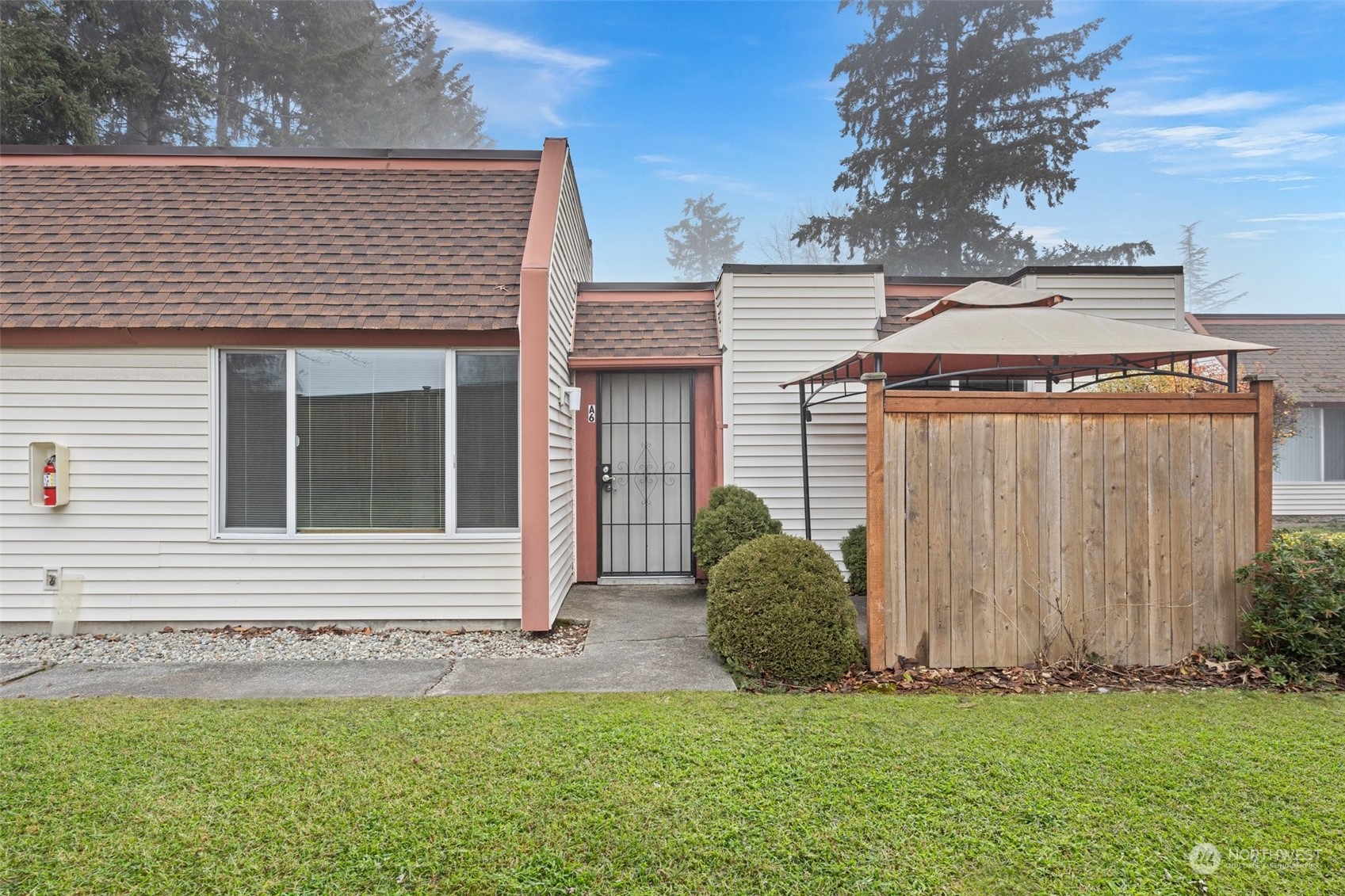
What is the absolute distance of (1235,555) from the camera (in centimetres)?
429

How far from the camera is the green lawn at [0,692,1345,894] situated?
2193 mm

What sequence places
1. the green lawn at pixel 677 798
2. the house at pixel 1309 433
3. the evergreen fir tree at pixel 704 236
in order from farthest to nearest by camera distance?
the evergreen fir tree at pixel 704 236 < the house at pixel 1309 433 < the green lawn at pixel 677 798

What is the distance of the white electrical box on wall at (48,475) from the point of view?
17.3ft

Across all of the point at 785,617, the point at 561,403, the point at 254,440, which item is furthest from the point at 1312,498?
the point at 254,440

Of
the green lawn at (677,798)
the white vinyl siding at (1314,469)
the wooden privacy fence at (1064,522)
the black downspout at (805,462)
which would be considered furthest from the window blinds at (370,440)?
the white vinyl siding at (1314,469)

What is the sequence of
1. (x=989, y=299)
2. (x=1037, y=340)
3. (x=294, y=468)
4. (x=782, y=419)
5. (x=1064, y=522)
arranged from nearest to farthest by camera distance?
1. (x=1064, y=522)
2. (x=1037, y=340)
3. (x=294, y=468)
4. (x=989, y=299)
5. (x=782, y=419)

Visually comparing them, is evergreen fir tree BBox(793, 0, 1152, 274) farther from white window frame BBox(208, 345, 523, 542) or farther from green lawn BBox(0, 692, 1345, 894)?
green lawn BBox(0, 692, 1345, 894)

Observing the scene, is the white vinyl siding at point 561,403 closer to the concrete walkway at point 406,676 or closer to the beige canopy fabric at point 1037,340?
the concrete walkway at point 406,676

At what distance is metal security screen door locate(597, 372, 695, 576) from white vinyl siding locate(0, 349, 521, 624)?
2026 mm

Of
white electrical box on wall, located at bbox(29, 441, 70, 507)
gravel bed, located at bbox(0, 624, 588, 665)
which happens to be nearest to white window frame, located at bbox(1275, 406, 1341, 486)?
gravel bed, located at bbox(0, 624, 588, 665)

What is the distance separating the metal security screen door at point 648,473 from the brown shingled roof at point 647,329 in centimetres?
36

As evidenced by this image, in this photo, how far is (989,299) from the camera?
5559mm

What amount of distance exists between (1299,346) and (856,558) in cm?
1364

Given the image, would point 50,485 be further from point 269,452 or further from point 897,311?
point 897,311
